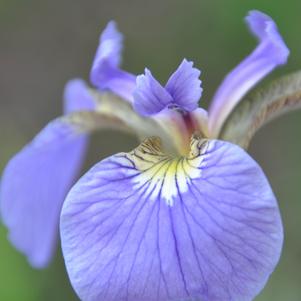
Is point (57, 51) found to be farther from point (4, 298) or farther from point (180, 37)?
point (4, 298)

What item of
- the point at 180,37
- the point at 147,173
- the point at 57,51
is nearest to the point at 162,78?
the point at 180,37

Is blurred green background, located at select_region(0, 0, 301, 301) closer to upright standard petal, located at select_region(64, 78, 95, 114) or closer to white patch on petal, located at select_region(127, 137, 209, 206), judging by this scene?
upright standard petal, located at select_region(64, 78, 95, 114)

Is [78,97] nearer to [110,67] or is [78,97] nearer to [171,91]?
[110,67]

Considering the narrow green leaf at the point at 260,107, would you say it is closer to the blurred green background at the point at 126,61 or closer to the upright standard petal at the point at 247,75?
the upright standard petal at the point at 247,75

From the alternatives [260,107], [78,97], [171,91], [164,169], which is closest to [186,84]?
[171,91]

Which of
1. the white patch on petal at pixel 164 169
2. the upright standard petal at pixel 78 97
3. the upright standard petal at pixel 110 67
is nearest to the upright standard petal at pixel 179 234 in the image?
the white patch on petal at pixel 164 169

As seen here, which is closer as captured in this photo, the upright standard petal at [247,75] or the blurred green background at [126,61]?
the upright standard petal at [247,75]

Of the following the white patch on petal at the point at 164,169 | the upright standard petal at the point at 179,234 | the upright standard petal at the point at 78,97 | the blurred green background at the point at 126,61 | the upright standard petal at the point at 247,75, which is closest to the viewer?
the upright standard petal at the point at 179,234
